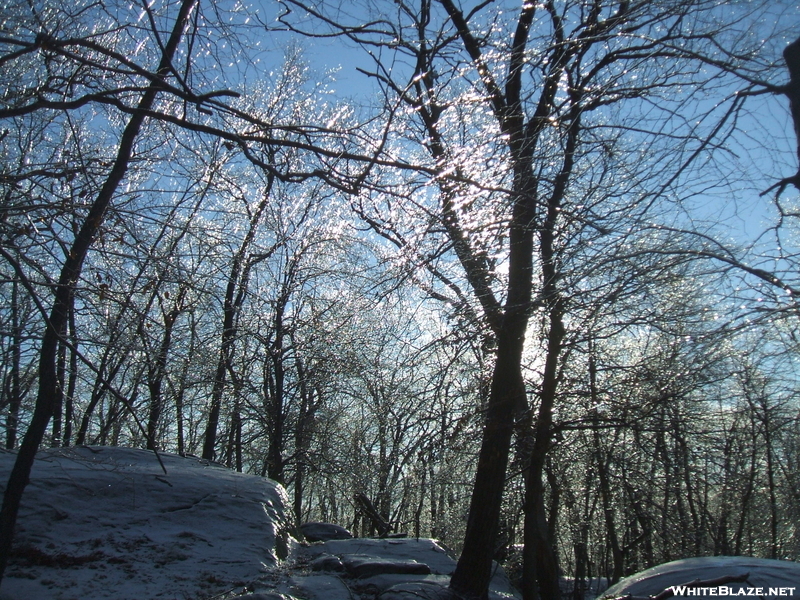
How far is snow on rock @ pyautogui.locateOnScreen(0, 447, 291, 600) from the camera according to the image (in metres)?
3.69

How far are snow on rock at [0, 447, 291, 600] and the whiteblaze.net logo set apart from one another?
289 centimetres

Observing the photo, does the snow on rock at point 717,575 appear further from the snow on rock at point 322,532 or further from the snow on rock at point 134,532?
the snow on rock at point 322,532

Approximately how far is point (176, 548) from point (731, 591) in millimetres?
3761

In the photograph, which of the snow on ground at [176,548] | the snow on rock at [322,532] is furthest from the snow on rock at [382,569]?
the snow on rock at [322,532]

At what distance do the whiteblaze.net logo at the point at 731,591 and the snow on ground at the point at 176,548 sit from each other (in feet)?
5.51

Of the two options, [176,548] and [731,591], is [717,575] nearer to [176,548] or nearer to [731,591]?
[731,591]

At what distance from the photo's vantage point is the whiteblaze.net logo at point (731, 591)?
3.10 metres

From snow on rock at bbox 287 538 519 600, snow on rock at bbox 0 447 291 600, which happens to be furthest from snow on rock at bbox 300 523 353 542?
snow on rock at bbox 0 447 291 600

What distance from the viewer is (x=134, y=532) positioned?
14.6ft

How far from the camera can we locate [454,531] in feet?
30.8

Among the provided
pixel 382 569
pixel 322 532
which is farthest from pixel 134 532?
pixel 322 532

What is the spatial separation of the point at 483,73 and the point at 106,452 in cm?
516

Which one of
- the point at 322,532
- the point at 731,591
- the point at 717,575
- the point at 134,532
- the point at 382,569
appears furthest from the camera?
the point at 322,532

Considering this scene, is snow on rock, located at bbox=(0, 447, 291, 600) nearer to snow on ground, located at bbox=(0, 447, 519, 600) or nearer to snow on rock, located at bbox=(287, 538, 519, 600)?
snow on ground, located at bbox=(0, 447, 519, 600)
